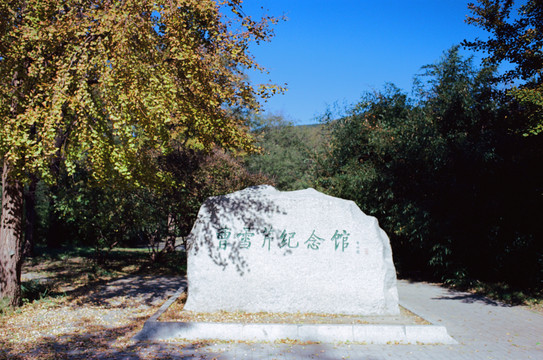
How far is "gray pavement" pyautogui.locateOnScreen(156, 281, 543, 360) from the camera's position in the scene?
19.0 ft

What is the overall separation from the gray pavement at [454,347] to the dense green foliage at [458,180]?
2643 millimetres

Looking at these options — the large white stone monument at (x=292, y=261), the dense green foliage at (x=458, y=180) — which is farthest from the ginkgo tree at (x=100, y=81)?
the dense green foliage at (x=458, y=180)

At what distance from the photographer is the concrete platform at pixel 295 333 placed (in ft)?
20.9

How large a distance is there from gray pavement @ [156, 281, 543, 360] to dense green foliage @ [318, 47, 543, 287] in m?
2.64

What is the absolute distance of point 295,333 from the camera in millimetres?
6391

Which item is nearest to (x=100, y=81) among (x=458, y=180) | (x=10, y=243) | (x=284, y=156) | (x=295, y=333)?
(x=10, y=243)

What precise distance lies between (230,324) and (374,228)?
327 centimetres

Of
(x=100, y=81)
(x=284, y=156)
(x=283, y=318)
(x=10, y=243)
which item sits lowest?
(x=283, y=318)

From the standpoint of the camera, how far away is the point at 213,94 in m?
8.49

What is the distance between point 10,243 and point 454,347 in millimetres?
8340

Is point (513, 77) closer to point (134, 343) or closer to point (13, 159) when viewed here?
point (134, 343)

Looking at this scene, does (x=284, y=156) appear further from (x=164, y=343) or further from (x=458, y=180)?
(x=164, y=343)

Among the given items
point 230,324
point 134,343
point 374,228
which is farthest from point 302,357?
point 374,228

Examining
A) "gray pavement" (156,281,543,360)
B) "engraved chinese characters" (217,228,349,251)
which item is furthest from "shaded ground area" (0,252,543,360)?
"engraved chinese characters" (217,228,349,251)
